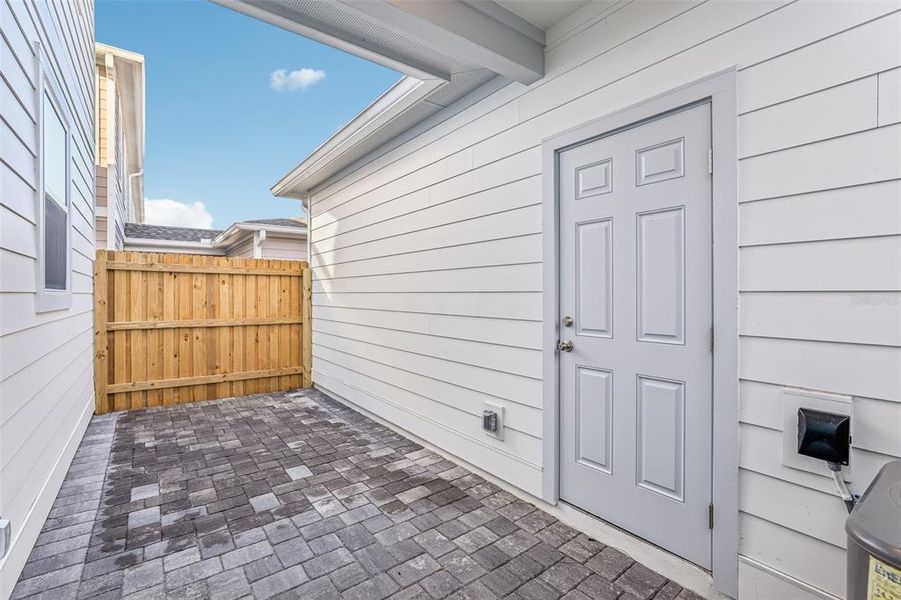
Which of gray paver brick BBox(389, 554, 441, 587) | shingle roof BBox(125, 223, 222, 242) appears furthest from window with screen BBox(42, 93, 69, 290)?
shingle roof BBox(125, 223, 222, 242)

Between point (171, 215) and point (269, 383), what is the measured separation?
3773 cm

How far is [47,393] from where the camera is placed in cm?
243

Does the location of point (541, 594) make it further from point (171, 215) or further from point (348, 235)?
point (171, 215)

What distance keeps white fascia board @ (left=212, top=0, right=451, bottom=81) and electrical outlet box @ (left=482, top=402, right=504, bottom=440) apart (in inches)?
85.5

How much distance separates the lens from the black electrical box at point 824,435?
4.52 feet

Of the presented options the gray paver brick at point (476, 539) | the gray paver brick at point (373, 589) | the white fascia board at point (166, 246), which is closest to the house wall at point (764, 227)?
the gray paver brick at point (476, 539)

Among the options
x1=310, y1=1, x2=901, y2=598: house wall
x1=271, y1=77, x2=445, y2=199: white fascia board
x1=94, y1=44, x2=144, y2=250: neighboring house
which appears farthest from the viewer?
x1=94, y1=44, x2=144, y2=250: neighboring house

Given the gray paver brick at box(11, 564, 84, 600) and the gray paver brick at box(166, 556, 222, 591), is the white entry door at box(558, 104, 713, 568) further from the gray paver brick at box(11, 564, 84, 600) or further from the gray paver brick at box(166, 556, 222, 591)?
the gray paver brick at box(11, 564, 84, 600)

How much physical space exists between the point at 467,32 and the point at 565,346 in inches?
67.9

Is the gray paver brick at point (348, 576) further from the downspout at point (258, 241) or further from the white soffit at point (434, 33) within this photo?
the downspout at point (258, 241)

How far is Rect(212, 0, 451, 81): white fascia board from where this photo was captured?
6.63 feet

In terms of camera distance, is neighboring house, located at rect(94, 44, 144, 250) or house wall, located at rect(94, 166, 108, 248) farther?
neighboring house, located at rect(94, 44, 144, 250)

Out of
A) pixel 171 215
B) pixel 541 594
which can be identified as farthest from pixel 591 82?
pixel 171 215

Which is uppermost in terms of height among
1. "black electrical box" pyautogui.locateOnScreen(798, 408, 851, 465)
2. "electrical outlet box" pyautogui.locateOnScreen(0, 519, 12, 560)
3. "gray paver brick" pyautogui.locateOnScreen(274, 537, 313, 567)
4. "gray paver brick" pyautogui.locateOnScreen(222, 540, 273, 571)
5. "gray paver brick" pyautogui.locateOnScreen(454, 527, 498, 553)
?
"black electrical box" pyautogui.locateOnScreen(798, 408, 851, 465)
